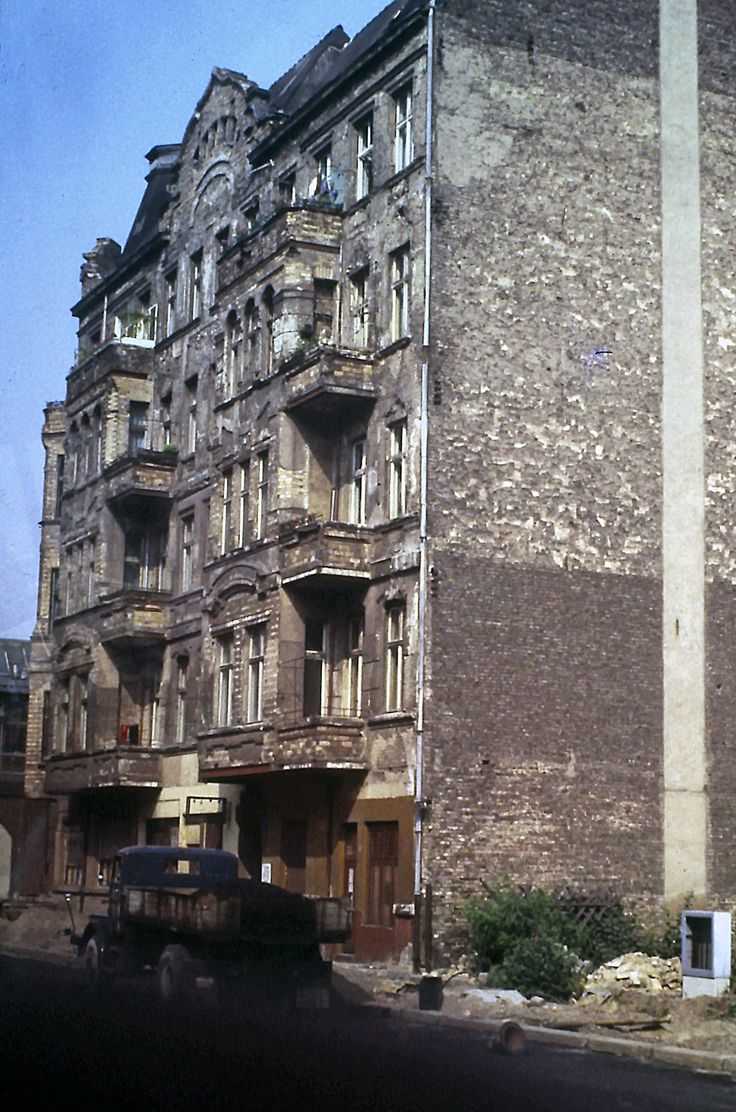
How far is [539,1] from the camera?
37.3 metres

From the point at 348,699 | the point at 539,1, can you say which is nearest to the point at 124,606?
the point at 348,699

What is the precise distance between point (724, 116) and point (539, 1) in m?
5.06

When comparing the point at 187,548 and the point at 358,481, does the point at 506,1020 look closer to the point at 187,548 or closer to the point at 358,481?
the point at 358,481

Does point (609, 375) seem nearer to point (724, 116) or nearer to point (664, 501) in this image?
point (664, 501)

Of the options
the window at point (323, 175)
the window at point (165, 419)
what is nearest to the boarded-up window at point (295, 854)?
the window at point (165, 419)

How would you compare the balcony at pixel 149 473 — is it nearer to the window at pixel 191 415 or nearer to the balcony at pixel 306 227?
the window at pixel 191 415

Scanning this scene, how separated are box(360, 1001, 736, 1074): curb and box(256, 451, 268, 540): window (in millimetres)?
15304

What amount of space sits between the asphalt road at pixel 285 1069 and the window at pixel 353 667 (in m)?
12.3

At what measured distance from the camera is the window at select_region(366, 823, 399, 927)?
3412 cm

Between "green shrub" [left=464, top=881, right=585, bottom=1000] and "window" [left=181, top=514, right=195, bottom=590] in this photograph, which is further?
"window" [left=181, top=514, right=195, bottom=590]

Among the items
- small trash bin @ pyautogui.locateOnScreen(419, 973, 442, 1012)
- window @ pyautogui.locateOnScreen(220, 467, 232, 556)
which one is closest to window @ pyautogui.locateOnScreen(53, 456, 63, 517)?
window @ pyautogui.locateOnScreen(220, 467, 232, 556)

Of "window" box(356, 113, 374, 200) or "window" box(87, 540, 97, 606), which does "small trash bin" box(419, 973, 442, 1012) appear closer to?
"window" box(356, 113, 374, 200)

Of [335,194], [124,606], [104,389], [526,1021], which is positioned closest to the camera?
[526,1021]

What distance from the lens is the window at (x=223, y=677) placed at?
4172cm
